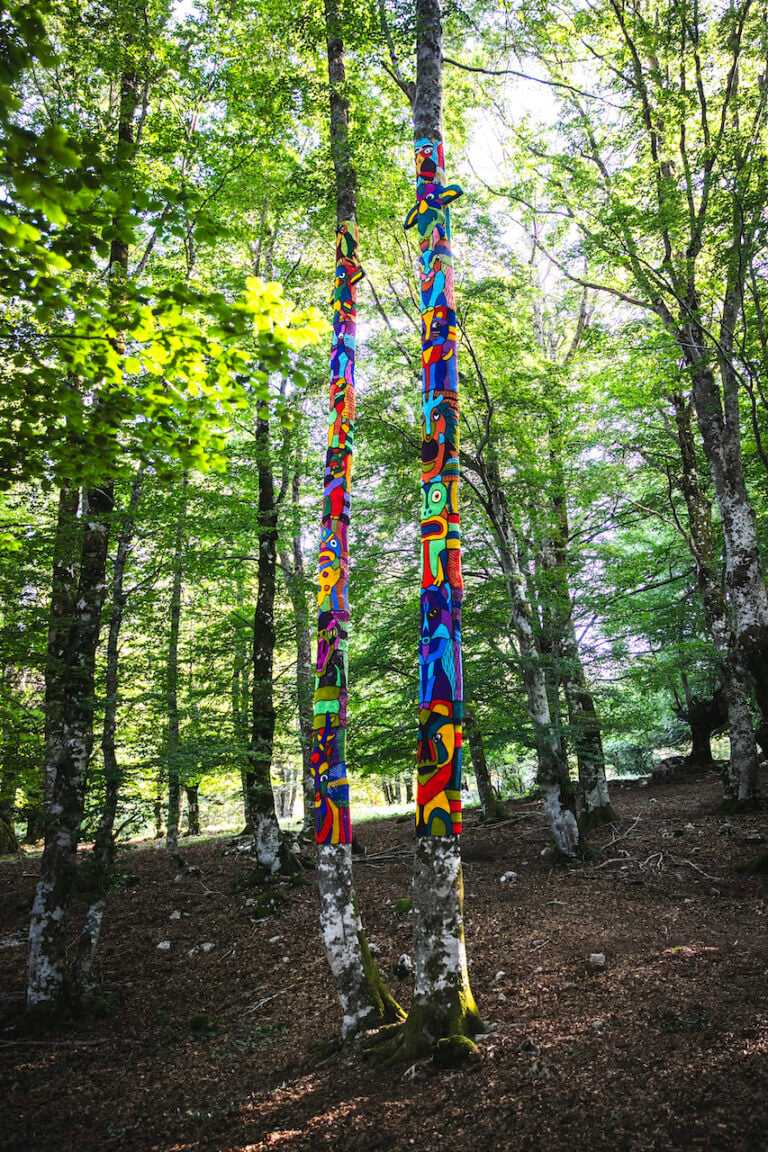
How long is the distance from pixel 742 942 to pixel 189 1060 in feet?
14.6

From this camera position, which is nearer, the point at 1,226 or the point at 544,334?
the point at 1,226

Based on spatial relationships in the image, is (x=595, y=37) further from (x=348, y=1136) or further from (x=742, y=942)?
(x=348, y=1136)

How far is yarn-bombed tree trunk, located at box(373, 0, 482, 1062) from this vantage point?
3.37 metres

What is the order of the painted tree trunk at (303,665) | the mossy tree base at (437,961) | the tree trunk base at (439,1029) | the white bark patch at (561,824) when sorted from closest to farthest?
the tree trunk base at (439,1029), the mossy tree base at (437,961), the white bark patch at (561,824), the painted tree trunk at (303,665)

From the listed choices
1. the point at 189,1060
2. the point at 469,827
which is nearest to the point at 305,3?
the point at 189,1060

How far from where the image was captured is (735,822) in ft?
28.3

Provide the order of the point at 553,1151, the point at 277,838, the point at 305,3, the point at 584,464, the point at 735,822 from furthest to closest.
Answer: the point at 584,464 < the point at 277,838 < the point at 735,822 < the point at 305,3 < the point at 553,1151

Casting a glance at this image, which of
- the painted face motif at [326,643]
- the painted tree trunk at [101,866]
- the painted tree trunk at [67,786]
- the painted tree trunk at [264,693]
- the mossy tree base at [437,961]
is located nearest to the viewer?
the mossy tree base at [437,961]

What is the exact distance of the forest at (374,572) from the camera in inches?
118

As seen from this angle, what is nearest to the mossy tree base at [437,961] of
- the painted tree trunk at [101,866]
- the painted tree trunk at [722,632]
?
the painted tree trunk at [101,866]

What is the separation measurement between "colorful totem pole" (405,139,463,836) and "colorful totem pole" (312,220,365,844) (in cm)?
79

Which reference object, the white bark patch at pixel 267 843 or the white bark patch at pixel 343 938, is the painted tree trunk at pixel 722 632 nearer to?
the white bark patch at pixel 343 938

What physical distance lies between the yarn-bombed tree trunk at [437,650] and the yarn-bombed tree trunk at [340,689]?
0.52m

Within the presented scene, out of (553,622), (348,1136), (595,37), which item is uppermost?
(595,37)
